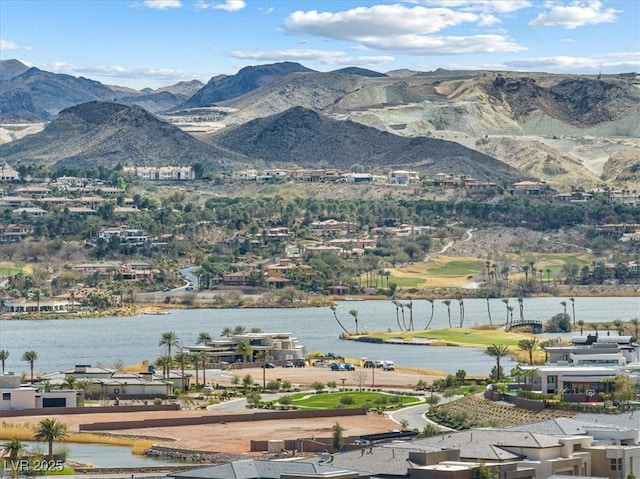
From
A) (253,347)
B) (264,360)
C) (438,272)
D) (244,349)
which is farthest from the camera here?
(438,272)

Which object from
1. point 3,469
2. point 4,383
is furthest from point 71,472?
point 4,383

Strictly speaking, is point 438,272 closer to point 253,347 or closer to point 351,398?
point 253,347

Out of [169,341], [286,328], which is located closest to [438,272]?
[286,328]

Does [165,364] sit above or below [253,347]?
above

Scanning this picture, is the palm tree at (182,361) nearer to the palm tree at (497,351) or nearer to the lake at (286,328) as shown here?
the lake at (286,328)

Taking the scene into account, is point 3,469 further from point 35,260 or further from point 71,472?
point 35,260

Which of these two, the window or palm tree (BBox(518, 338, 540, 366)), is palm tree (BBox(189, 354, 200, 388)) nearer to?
palm tree (BBox(518, 338, 540, 366))
